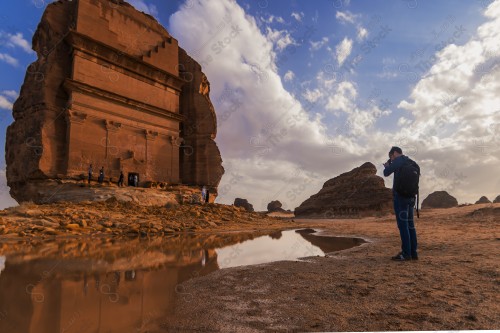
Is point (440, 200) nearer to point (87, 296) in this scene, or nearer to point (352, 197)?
point (352, 197)

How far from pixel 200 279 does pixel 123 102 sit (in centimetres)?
1836

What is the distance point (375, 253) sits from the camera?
5000 mm

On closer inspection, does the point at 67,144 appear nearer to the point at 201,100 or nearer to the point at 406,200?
the point at 201,100

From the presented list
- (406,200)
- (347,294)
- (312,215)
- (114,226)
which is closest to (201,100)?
(114,226)

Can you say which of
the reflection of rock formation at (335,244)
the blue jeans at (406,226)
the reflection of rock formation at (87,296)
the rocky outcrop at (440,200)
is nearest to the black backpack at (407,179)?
the blue jeans at (406,226)

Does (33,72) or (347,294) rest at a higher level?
(33,72)

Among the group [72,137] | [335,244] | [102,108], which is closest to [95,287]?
[335,244]

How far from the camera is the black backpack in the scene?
450 centimetres

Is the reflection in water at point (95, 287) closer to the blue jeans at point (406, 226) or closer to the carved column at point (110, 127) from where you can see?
the blue jeans at point (406, 226)

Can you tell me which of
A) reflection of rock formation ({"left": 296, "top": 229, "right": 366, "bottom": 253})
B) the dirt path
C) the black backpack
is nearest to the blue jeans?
the black backpack

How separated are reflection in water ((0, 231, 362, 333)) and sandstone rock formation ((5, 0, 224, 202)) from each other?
12.0 m

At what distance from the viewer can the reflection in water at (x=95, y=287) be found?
2.00 meters

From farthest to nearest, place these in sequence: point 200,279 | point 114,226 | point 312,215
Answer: point 312,215 → point 114,226 → point 200,279

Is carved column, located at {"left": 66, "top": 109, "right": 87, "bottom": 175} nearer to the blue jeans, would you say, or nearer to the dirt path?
the dirt path
